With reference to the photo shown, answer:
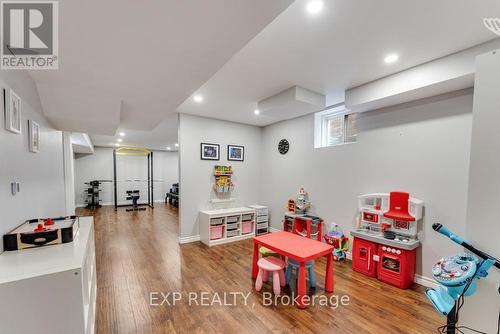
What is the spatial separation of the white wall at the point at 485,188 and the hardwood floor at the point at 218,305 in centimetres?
107

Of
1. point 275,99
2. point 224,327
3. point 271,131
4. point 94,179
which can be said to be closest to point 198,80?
point 275,99

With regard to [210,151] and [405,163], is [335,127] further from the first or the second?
[210,151]

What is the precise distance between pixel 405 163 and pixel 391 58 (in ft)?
4.74

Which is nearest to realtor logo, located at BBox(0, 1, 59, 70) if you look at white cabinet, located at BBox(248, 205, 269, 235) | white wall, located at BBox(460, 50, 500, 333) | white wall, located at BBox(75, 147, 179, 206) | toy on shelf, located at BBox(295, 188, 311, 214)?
white wall, located at BBox(460, 50, 500, 333)

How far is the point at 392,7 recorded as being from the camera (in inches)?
56.2

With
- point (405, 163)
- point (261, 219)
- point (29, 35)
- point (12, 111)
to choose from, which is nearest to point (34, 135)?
point (12, 111)

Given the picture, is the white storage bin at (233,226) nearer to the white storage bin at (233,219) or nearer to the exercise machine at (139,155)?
the white storage bin at (233,219)

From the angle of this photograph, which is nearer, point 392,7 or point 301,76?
point 392,7

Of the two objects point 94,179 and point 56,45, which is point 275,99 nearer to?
point 56,45

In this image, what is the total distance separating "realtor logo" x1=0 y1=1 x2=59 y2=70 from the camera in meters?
0.95

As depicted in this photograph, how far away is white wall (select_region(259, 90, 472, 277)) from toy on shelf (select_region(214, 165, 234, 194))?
4.82 ft

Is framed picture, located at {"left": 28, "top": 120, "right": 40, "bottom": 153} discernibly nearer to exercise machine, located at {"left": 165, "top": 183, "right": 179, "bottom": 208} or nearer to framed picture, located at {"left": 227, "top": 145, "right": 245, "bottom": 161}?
framed picture, located at {"left": 227, "top": 145, "right": 245, "bottom": 161}

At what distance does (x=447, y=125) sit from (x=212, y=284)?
349 centimetres

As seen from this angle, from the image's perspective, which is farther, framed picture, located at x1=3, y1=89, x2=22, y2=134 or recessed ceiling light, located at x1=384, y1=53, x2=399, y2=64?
recessed ceiling light, located at x1=384, y1=53, x2=399, y2=64
